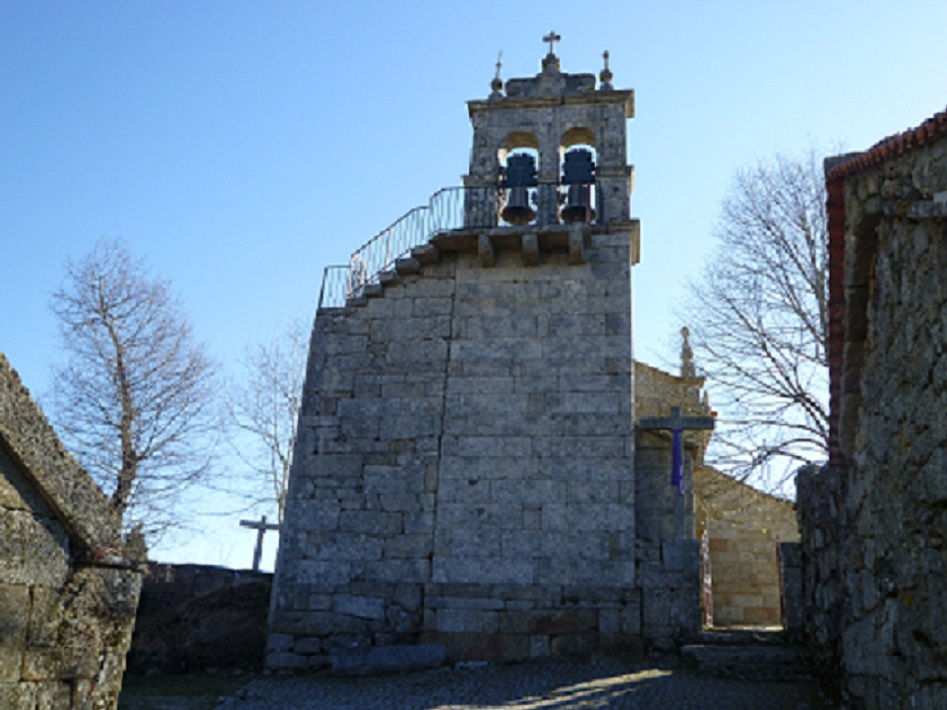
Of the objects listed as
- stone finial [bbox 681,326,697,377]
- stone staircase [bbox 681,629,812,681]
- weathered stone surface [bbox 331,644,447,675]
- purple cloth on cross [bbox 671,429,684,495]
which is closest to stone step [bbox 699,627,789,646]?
stone staircase [bbox 681,629,812,681]

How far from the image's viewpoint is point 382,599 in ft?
33.2

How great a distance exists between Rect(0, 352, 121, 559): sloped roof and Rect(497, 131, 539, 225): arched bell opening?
9.22 meters

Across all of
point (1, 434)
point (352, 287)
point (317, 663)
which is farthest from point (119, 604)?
point (352, 287)

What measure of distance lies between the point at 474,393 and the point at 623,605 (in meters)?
3.18

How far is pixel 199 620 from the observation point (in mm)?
10648

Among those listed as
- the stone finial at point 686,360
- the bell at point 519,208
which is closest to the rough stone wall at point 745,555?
the stone finial at point 686,360

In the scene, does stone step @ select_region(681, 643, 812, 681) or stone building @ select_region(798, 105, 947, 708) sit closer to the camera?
stone building @ select_region(798, 105, 947, 708)

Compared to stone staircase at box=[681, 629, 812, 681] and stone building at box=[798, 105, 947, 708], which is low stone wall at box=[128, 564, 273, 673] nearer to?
stone staircase at box=[681, 629, 812, 681]

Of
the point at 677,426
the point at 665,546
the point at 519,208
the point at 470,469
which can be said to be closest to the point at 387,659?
the point at 470,469

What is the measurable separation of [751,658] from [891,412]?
500 centimetres

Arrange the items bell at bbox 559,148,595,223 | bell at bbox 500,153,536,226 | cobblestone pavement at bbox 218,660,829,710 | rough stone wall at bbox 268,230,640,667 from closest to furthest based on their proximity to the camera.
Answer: cobblestone pavement at bbox 218,660,829,710 → rough stone wall at bbox 268,230,640,667 → bell at bbox 559,148,595,223 → bell at bbox 500,153,536,226

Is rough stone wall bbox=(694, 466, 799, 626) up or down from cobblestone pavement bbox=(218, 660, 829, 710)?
up

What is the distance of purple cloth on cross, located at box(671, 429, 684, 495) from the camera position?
33.4 feet

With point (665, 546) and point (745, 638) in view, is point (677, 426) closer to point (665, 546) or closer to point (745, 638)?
point (665, 546)
